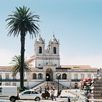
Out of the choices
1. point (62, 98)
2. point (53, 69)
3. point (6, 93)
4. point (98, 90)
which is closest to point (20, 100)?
point (6, 93)

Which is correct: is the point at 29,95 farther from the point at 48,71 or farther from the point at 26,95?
the point at 48,71

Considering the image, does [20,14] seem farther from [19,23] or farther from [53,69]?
[53,69]

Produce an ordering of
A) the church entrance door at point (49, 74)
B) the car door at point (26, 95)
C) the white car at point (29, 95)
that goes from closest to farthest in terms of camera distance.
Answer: the white car at point (29, 95)
the car door at point (26, 95)
the church entrance door at point (49, 74)

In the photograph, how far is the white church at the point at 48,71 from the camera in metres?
123

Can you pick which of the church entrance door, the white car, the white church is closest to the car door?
the white car

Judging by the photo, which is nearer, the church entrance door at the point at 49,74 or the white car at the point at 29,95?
the white car at the point at 29,95

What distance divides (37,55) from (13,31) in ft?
167

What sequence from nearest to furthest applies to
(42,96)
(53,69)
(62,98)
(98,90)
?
(98,90)
(62,98)
(42,96)
(53,69)

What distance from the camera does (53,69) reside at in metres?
125

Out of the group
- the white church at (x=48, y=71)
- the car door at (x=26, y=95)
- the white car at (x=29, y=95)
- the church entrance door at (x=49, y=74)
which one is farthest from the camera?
the church entrance door at (x=49, y=74)

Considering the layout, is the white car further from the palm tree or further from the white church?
the white church

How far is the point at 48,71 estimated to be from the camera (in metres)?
126

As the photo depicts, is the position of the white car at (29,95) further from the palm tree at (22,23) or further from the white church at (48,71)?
the white church at (48,71)

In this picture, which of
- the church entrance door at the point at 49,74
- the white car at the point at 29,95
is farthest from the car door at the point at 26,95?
the church entrance door at the point at 49,74
